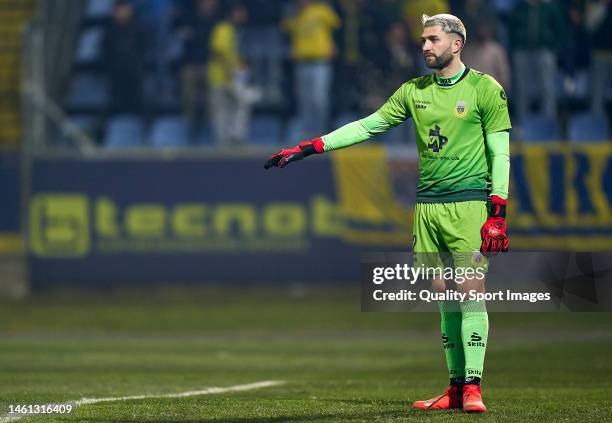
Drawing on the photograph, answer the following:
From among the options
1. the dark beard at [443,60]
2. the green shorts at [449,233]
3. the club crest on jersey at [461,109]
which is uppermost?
the dark beard at [443,60]

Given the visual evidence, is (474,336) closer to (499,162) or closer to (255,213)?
(499,162)

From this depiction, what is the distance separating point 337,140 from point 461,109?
852 mm

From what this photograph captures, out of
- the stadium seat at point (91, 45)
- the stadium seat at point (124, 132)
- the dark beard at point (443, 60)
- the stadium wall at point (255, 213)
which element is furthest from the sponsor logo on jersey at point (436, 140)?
the stadium seat at point (91, 45)

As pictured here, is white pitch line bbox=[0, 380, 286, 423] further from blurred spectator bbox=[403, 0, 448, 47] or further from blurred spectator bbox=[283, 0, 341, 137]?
blurred spectator bbox=[403, 0, 448, 47]

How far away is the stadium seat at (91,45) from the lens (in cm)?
2684

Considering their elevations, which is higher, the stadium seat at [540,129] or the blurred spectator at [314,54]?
the blurred spectator at [314,54]

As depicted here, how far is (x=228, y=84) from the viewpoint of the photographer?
2552 centimetres

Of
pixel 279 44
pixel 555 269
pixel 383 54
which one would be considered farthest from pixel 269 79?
pixel 555 269

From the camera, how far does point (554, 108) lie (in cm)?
2422

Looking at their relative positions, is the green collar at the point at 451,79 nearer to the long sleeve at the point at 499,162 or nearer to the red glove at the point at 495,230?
the long sleeve at the point at 499,162

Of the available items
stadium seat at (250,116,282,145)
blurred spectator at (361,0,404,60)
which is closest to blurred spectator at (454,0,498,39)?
blurred spectator at (361,0,404,60)

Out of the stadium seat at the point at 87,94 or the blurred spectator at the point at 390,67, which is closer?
the blurred spectator at the point at 390,67

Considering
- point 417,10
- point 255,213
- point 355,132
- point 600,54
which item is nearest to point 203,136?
point 255,213

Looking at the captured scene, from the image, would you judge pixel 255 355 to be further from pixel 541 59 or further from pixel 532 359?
pixel 541 59
